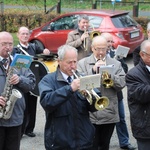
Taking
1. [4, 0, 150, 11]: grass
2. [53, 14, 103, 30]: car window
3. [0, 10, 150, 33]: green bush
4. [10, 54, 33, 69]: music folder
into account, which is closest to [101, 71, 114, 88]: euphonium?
[10, 54, 33, 69]: music folder

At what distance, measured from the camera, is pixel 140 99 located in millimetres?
4469

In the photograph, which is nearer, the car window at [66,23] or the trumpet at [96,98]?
the trumpet at [96,98]

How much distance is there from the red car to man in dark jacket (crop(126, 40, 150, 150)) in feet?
25.6

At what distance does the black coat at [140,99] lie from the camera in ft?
14.6

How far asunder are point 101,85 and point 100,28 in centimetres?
785

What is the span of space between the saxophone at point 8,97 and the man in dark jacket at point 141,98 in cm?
122

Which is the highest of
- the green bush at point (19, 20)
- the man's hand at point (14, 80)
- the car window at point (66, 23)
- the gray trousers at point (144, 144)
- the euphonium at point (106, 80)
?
the man's hand at point (14, 80)

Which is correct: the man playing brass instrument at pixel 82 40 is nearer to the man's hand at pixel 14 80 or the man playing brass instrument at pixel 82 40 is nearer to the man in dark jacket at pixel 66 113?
the man's hand at pixel 14 80

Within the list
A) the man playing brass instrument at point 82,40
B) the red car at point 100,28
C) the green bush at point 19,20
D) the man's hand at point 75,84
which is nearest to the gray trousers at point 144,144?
the man's hand at point 75,84

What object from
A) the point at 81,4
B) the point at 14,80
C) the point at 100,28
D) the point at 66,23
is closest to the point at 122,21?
the point at 100,28

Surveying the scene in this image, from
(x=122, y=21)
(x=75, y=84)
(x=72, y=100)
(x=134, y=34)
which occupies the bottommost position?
(x=134, y=34)

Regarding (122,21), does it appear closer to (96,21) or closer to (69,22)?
(96,21)

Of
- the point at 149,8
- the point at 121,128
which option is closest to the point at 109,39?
the point at 121,128

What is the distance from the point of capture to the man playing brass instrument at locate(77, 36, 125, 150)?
17.7 ft
